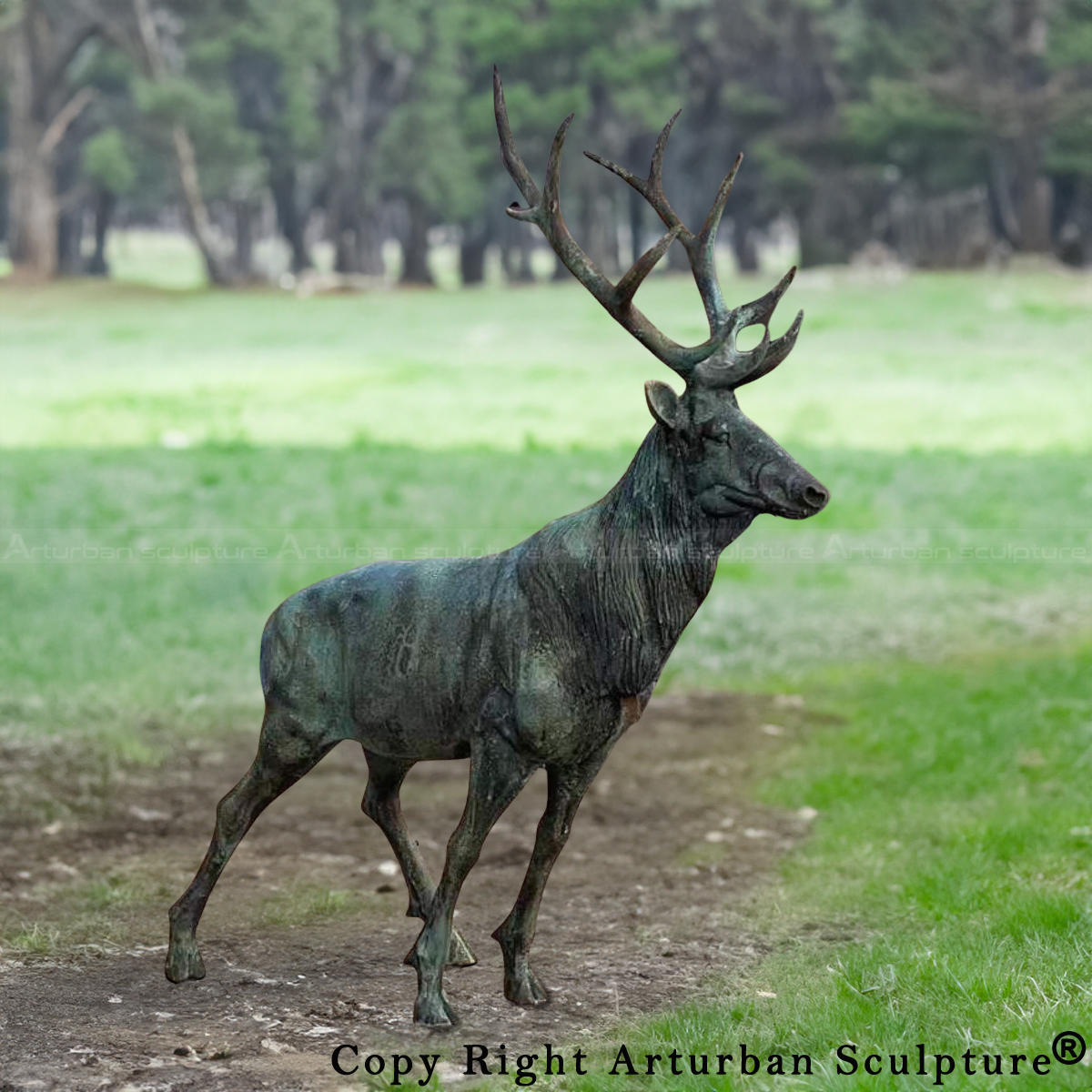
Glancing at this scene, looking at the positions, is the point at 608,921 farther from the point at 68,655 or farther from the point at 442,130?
the point at 442,130

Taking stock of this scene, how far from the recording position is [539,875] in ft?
18.7

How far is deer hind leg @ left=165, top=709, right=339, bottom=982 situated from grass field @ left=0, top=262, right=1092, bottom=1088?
5.05 feet

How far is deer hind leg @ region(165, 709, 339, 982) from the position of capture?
5707 mm

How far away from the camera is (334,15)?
4928 cm

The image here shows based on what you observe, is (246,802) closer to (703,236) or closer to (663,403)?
(663,403)

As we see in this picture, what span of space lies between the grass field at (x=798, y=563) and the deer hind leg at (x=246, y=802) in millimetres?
1540

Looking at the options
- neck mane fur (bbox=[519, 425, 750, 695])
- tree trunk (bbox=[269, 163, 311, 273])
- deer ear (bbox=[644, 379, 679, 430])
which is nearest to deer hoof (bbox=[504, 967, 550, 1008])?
neck mane fur (bbox=[519, 425, 750, 695])

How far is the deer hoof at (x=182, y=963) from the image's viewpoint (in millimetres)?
5965

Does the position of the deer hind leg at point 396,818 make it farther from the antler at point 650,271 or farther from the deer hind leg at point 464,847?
the antler at point 650,271

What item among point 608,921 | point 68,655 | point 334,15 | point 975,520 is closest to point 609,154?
point 334,15

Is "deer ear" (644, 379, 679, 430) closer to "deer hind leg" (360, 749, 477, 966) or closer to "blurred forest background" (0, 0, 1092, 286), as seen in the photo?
"deer hind leg" (360, 749, 477, 966)

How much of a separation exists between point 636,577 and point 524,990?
5.20 ft

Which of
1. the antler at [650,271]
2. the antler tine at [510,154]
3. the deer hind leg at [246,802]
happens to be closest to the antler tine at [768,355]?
the antler at [650,271]

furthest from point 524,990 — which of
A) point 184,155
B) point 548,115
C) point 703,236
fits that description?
point 184,155
